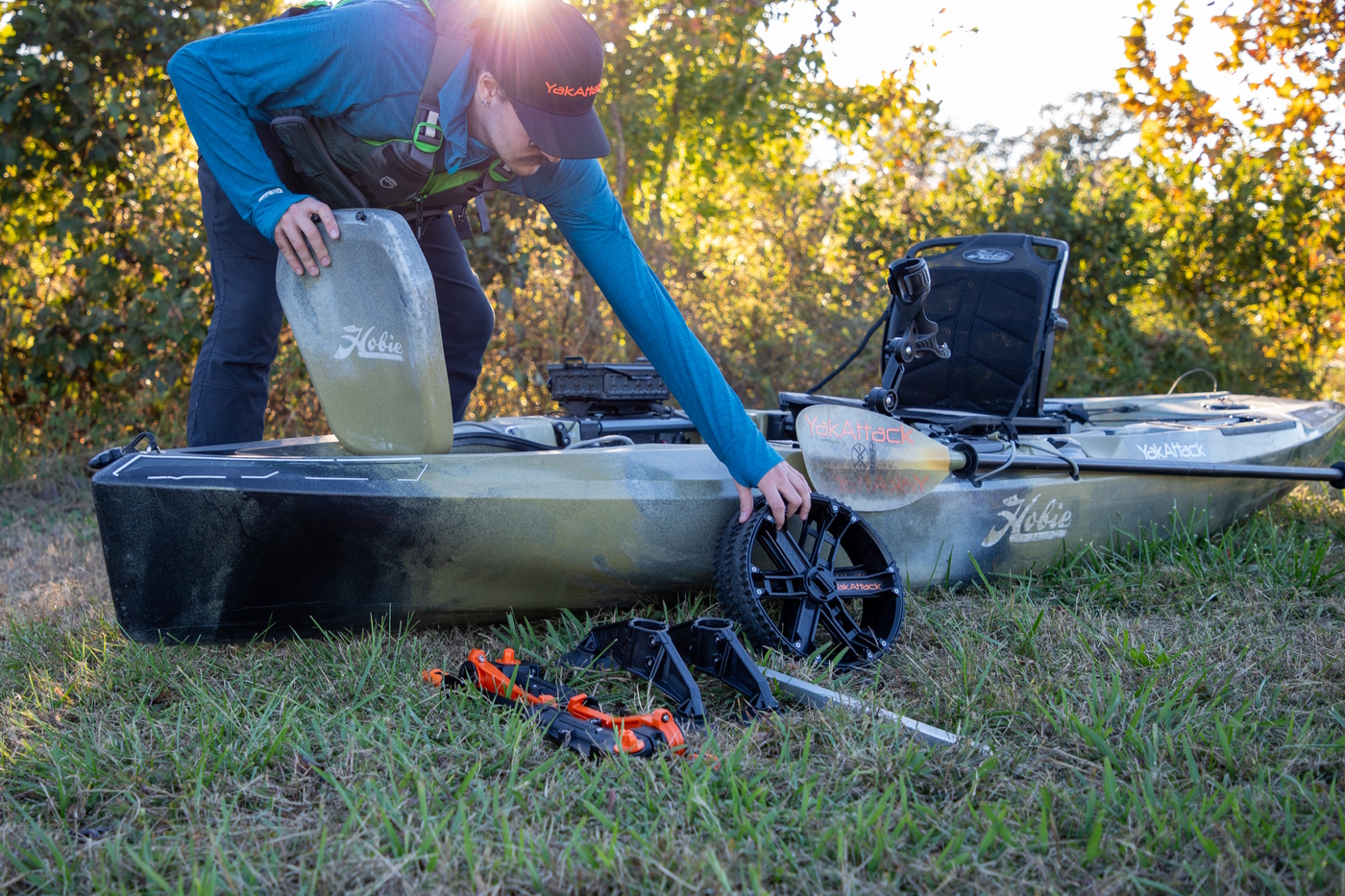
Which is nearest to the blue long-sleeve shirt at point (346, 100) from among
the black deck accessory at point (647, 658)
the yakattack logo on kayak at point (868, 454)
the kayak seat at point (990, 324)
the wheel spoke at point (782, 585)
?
the wheel spoke at point (782, 585)

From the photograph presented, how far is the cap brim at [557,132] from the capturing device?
2275 millimetres

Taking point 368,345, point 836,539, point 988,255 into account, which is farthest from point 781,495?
point 988,255

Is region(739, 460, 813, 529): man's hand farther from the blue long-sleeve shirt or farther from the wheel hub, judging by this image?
the wheel hub

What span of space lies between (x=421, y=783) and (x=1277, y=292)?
28.5ft

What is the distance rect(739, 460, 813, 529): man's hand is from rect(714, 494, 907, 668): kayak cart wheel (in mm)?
44

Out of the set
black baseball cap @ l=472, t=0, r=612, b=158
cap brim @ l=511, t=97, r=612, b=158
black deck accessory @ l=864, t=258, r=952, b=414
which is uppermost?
black baseball cap @ l=472, t=0, r=612, b=158

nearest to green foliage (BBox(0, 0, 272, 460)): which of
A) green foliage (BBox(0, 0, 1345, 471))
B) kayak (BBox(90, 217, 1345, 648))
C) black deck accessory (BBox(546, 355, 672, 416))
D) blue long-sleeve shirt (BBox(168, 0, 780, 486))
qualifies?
green foliage (BBox(0, 0, 1345, 471))

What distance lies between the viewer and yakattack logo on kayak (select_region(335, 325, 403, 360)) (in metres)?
2.53

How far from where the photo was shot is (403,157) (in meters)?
2.47

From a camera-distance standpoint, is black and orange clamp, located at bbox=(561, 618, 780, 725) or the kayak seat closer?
black and orange clamp, located at bbox=(561, 618, 780, 725)

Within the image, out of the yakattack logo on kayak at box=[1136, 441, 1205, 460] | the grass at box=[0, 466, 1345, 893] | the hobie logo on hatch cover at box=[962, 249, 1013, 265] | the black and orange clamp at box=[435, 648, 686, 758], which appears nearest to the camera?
the grass at box=[0, 466, 1345, 893]

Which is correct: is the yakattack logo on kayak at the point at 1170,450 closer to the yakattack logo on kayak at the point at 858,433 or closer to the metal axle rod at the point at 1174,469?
the metal axle rod at the point at 1174,469

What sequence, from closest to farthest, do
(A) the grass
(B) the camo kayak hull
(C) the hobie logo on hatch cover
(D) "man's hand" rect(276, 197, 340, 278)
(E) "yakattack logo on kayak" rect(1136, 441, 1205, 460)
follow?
(A) the grass → (B) the camo kayak hull → (D) "man's hand" rect(276, 197, 340, 278) → (E) "yakattack logo on kayak" rect(1136, 441, 1205, 460) → (C) the hobie logo on hatch cover

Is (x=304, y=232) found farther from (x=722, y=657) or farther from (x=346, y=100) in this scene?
(x=722, y=657)
